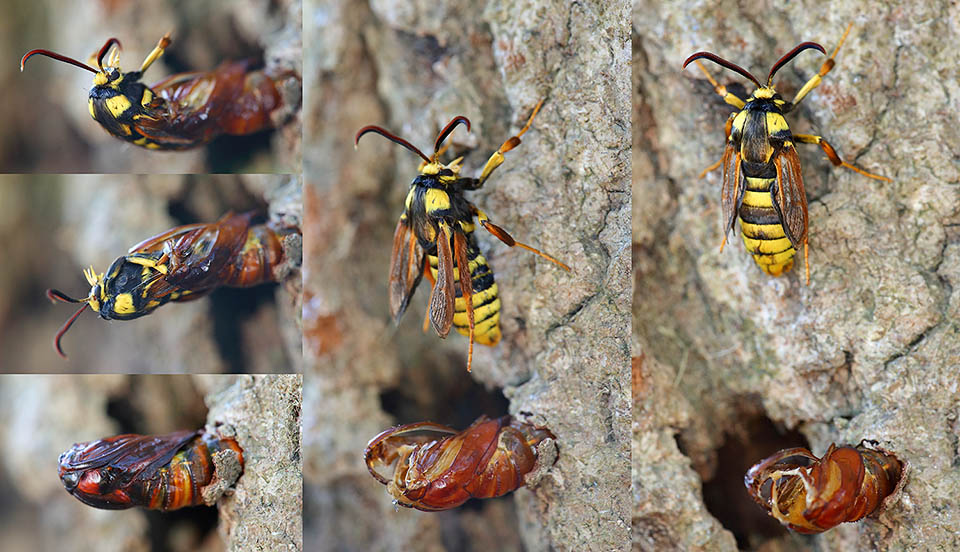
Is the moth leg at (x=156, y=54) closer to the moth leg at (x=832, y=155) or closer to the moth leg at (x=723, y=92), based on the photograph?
the moth leg at (x=723, y=92)

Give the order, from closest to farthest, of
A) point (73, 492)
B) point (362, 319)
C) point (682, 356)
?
point (73, 492), point (682, 356), point (362, 319)

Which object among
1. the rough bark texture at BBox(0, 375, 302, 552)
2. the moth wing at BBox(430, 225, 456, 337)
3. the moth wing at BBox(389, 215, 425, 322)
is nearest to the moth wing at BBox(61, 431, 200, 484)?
the rough bark texture at BBox(0, 375, 302, 552)

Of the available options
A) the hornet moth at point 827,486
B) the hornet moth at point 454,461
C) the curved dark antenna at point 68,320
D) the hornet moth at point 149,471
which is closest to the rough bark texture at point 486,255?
the hornet moth at point 454,461

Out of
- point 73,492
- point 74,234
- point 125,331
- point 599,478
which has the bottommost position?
point 599,478

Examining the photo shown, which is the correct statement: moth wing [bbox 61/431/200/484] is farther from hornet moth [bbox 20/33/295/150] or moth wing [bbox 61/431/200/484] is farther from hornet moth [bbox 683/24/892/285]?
hornet moth [bbox 683/24/892/285]

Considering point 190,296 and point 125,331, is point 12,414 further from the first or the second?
point 190,296

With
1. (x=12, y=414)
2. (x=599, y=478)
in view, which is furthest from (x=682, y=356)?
Answer: (x=12, y=414)
